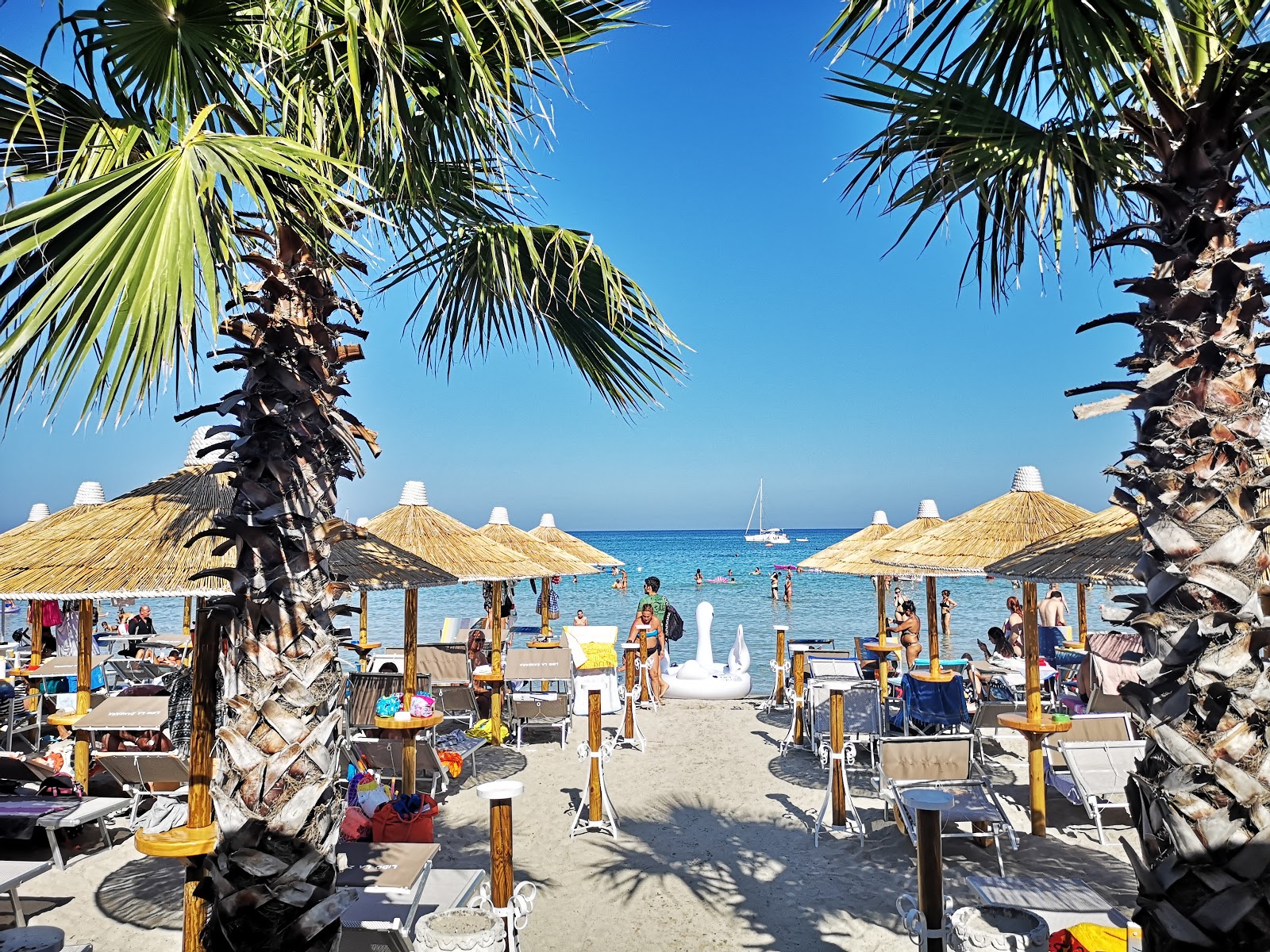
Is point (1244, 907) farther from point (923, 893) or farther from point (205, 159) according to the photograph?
point (205, 159)

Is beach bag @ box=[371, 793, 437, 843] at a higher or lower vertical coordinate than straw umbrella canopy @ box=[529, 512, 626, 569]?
lower

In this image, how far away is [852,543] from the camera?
13.8m

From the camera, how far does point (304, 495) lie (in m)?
3.18

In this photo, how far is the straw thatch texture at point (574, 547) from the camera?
48.9 feet

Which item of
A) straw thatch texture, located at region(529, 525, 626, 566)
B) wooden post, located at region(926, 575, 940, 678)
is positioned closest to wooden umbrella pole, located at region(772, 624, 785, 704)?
wooden post, located at region(926, 575, 940, 678)

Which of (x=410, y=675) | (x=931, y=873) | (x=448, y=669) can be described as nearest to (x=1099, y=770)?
(x=931, y=873)

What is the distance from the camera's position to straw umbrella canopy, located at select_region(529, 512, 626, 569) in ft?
49.0

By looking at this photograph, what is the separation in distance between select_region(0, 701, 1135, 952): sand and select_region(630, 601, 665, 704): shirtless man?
3.52 m

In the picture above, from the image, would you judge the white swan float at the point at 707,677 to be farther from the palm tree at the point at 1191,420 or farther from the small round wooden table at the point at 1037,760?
the palm tree at the point at 1191,420

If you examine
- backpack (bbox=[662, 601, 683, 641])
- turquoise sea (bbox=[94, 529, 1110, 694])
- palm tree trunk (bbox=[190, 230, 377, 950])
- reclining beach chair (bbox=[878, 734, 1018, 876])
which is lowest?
turquoise sea (bbox=[94, 529, 1110, 694])

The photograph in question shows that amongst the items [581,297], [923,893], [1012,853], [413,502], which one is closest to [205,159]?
[581,297]

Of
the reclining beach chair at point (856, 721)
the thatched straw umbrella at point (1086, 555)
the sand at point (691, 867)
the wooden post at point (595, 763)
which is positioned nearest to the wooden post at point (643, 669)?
the sand at point (691, 867)

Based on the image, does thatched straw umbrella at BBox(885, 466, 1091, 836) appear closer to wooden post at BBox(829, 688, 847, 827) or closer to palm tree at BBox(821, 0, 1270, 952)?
wooden post at BBox(829, 688, 847, 827)

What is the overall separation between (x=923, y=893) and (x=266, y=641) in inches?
121
